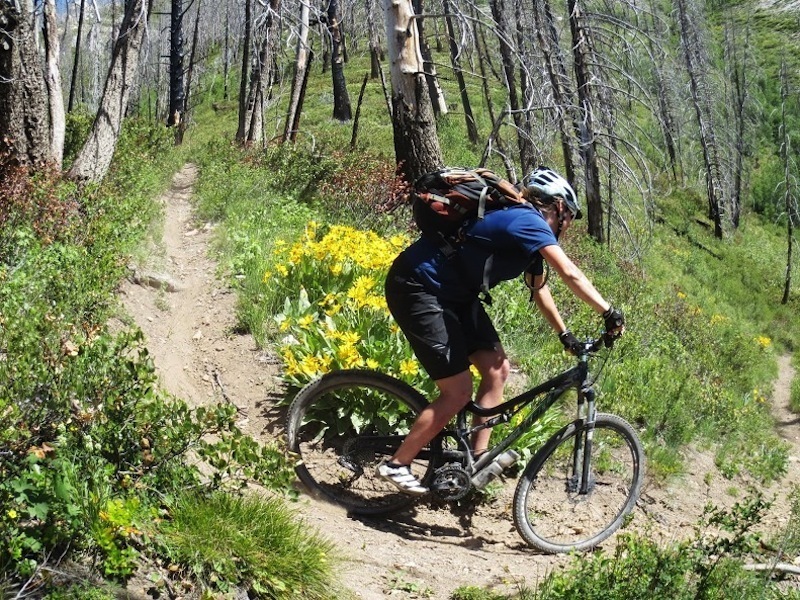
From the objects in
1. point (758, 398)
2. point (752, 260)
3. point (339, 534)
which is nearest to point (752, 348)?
point (758, 398)

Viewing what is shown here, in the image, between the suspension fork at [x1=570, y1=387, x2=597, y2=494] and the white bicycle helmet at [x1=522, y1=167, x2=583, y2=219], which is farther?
the suspension fork at [x1=570, y1=387, x2=597, y2=494]

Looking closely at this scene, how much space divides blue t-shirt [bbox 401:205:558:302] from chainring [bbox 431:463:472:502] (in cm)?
106

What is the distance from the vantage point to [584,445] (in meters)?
4.85

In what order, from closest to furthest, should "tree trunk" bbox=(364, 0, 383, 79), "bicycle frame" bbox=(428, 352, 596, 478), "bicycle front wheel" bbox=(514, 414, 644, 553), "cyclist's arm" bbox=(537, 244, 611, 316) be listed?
1. "cyclist's arm" bbox=(537, 244, 611, 316)
2. "bicycle frame" bbox=(428, 352, 596, 478)
3. "bicycle front wheel" bbox=(514, 414, 644, 553)
4. "tree trunk" bbox=(364, 0, 383, 79)

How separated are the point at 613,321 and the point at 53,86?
7.98 meters

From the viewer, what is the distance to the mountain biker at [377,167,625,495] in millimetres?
4211

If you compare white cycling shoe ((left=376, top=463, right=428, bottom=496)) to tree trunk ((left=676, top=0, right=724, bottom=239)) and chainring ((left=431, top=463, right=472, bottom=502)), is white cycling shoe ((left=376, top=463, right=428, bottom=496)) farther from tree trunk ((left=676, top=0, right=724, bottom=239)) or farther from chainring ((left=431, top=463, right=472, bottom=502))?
tree trunk ((left=676, top=0, right=724, bottom=239))

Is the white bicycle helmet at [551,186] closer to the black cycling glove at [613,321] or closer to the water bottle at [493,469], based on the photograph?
the black cycling glove at [613,321]

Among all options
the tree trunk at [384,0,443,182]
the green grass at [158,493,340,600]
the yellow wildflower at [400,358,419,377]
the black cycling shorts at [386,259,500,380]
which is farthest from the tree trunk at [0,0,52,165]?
the green grass at [158,493,340,600]

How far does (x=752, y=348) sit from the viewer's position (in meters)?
16.8

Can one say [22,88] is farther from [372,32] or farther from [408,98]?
[372,32]

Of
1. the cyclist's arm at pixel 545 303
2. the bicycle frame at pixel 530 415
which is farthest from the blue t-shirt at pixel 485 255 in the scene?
the bicycle frame at pixel 530 415

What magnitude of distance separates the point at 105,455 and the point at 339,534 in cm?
158

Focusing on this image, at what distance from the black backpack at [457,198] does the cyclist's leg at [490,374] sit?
2.45ft
